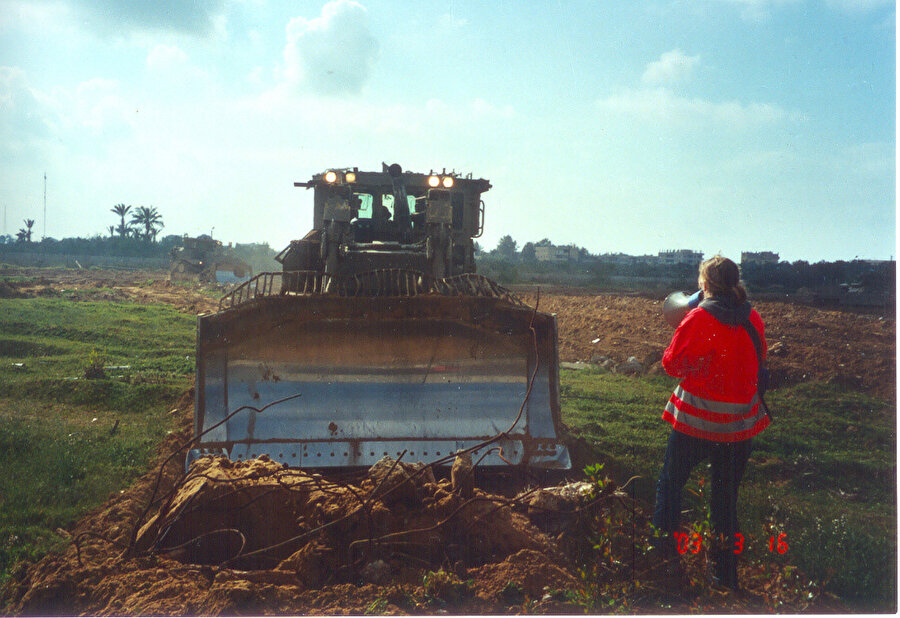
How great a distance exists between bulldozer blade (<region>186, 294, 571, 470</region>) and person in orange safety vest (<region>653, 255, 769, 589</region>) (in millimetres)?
1073

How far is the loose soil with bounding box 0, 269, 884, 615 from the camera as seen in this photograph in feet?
9.58

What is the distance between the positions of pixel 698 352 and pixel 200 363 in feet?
10.3

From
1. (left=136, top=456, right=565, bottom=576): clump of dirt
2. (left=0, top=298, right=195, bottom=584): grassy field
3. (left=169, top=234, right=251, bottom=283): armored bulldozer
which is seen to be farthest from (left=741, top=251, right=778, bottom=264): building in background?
(left=169, top=234, right=251, bottom=283): armored bulldozer

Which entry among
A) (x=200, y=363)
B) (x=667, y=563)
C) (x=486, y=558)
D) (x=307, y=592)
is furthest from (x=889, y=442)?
(x=200, y=363)

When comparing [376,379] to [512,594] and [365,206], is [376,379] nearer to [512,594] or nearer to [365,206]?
[512,594]

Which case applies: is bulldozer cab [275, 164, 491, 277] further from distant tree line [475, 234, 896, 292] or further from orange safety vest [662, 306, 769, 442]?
orange safety vest [662, 306, 769, 442]

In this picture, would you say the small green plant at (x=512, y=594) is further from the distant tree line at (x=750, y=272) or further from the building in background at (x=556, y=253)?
the building in background at (x=556, y=253)

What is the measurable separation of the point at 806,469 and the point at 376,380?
3.86 m

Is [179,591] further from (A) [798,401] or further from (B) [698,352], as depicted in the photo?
(A) [798,401]

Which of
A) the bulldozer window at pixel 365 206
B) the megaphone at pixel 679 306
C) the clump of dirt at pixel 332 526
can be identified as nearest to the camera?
the clump of dirt at pixel 332 526

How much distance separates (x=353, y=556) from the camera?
3238mm

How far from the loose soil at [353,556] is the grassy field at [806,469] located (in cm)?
38

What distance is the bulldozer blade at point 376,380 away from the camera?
4.25m

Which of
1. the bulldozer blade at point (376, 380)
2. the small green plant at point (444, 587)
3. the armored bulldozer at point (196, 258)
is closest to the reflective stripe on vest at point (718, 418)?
the bulldozer blade at point (376, 380)
